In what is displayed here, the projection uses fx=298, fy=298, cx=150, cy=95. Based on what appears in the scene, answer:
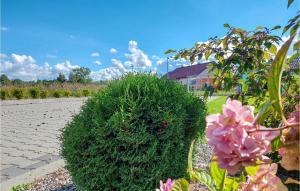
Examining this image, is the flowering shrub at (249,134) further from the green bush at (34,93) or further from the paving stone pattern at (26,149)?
the green bush at (34,93)

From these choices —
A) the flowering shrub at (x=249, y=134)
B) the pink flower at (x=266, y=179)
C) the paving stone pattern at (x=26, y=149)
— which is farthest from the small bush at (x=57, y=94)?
the flowering shrub at (x=249, y=134)

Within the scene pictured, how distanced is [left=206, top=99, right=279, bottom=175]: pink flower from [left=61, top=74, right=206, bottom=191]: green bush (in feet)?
5.22

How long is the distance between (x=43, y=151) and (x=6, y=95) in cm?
1718

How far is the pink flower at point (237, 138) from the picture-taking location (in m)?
0.48

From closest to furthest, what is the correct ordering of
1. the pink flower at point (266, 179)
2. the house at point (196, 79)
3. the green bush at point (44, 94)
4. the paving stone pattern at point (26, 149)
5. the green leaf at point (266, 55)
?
the pink flower at point (266, 179)
the green leaf at point (266, 55)
the house at point (196, 79)
the paving stone pattern at point (26, 149)
the green bush at point (44, 94)

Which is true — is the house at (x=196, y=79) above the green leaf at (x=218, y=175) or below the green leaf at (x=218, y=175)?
above

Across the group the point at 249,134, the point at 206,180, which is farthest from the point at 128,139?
the point at 249,134

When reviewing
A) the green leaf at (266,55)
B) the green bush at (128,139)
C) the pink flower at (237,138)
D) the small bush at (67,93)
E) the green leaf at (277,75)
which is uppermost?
the green leaf at (266,55)

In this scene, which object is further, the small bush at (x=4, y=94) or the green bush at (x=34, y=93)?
the green bush at (x=34, y=93)

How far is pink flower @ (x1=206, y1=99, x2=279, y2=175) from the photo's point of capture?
48 centimetres

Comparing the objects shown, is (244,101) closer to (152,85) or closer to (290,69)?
(290,69)

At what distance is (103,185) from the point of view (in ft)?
7.30

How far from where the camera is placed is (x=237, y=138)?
48 cm

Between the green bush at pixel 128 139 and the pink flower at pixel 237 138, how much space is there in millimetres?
1592
